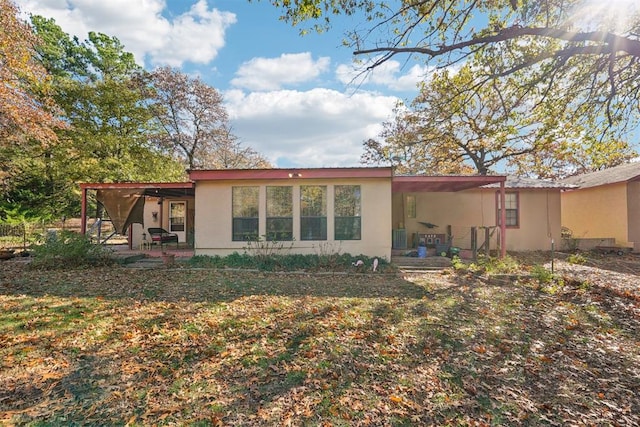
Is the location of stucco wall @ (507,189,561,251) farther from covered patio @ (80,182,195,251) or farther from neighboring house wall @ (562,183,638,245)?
covered patio @ (80,182,195,251)

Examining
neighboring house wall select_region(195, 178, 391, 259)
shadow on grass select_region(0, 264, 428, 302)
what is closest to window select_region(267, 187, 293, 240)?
neighboring house wall select_region(195, 178, 391, 259)

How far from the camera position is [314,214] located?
978 centimetres

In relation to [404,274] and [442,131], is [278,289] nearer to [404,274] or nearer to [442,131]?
[404,274]

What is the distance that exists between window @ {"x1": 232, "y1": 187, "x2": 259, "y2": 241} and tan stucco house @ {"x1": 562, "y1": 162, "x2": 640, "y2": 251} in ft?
40.4

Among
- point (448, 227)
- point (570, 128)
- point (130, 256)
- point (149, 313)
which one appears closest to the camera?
point (149, 313)

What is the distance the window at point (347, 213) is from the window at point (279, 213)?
1.44 metres

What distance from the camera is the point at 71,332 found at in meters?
4.15

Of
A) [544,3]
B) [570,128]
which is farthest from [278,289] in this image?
[570,128]

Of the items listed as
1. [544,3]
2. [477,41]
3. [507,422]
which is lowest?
[507,422]

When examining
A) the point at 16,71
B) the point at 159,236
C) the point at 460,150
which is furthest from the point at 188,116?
the point at 460,150

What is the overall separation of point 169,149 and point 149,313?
1769 cm

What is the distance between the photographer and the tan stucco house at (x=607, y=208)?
12445mm

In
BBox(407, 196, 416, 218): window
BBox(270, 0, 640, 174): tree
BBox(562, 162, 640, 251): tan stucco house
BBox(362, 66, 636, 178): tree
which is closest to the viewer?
BBox(270, 0, 640, 174): tree

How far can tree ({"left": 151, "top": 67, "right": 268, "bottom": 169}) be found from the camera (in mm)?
19922
